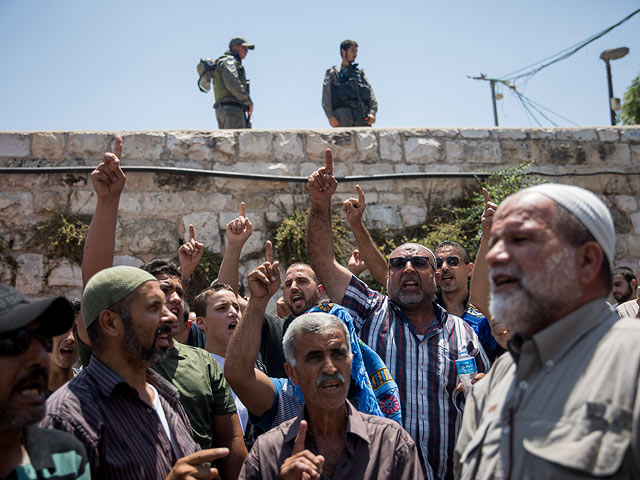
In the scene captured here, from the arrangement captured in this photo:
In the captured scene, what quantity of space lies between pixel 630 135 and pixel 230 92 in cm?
517

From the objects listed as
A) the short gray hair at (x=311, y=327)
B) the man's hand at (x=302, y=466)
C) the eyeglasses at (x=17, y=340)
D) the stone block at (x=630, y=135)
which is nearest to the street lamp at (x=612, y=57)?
the stone block at (x=630, y=135)

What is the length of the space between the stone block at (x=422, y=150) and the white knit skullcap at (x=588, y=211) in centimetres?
526

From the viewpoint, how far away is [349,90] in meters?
7.84

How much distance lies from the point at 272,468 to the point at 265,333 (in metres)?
1.59

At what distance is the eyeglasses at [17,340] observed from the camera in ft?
5.68

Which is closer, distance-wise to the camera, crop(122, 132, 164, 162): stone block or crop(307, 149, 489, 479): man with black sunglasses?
crop(307, 149, 489, 479): man with black sunglasses

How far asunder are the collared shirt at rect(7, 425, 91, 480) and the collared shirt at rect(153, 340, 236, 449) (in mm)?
870

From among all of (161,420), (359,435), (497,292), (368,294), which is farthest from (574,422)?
(368,294)

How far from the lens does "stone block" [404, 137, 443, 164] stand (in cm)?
697

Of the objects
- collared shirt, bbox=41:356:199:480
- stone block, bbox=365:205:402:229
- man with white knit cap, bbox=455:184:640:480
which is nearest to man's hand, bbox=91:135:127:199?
collared shirt, bbox=41:356:199:480

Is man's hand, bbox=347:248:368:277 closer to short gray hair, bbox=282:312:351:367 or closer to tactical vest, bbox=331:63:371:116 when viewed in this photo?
short gray hair, bbox=282:312:351:367

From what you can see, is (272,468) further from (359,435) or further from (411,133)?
(411,133)

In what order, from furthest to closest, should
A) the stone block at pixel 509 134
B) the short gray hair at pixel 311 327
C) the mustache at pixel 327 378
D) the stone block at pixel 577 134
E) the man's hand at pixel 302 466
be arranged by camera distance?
1. the stone block at pixel 577 134
2. the stone block at pixel 509 134
3. the short gray hair at pixel 311 327
4. the mustache at pixel 327 378
5. the man's hand at pixel 302 466

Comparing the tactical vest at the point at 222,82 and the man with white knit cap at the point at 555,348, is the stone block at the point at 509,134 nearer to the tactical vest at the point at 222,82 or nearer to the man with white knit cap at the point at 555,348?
the tactical vest at the point at 222,82
